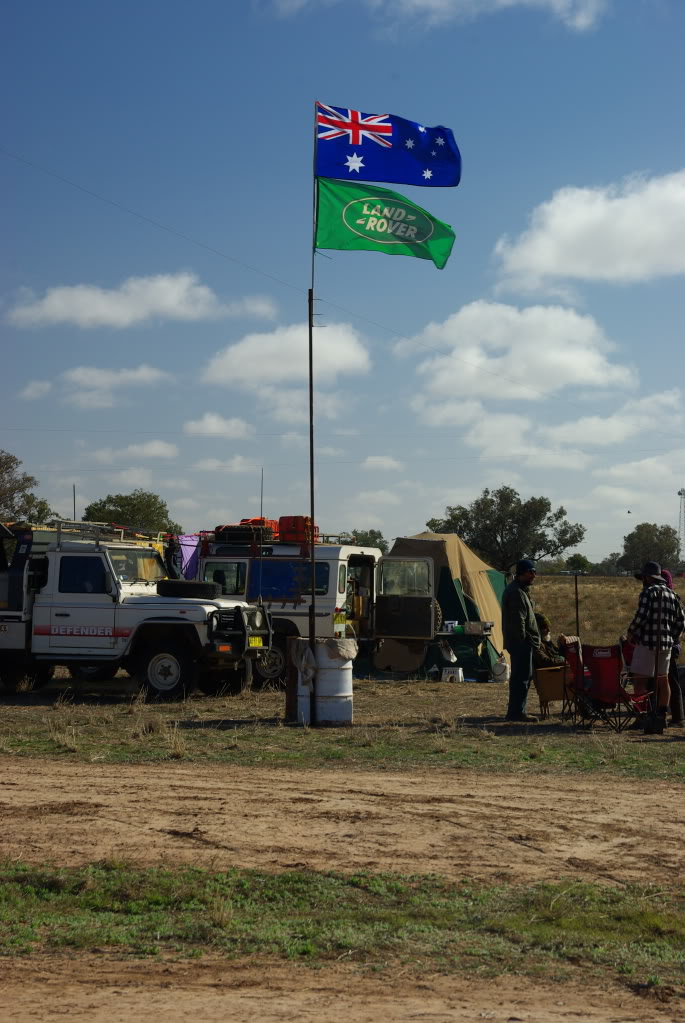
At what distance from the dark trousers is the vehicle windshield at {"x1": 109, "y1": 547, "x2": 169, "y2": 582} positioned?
5706 millimetres

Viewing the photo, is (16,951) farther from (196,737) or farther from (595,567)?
(595,567)

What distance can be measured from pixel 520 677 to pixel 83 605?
6.04 metres

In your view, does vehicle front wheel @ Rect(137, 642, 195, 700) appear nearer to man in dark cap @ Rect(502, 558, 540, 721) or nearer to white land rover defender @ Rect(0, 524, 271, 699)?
white land rover defender @ Rect(0, 524, 271, 699)

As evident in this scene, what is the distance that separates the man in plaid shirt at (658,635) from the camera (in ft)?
39.9

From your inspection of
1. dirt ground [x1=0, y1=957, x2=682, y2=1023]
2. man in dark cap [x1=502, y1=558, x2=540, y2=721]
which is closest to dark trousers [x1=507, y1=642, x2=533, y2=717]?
man in dark cap [x1=502, y1=558, x2=540, y2=721]

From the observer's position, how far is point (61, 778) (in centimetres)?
951

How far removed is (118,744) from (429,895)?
232 inches

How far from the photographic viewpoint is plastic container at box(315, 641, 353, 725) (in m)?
12.7

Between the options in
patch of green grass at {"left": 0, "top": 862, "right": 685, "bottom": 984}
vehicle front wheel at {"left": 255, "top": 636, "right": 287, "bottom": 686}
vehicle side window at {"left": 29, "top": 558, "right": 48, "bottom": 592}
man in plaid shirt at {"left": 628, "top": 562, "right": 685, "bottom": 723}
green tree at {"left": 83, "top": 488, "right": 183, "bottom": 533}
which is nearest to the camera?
patch of green grass at {"left": 0, "top": 862, "right": 685, "bottom": 984}

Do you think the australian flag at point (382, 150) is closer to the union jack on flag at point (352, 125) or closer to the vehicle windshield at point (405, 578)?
the union jack on flag at point (352, 125)

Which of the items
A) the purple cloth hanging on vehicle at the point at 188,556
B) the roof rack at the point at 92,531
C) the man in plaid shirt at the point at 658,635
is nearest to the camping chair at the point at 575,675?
the man in plaid shirt at the point at 658,635

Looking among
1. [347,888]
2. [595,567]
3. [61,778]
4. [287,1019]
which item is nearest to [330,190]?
[61,778]

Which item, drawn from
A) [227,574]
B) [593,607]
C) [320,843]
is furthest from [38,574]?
[593,607]

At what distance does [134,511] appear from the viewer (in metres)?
53.0
